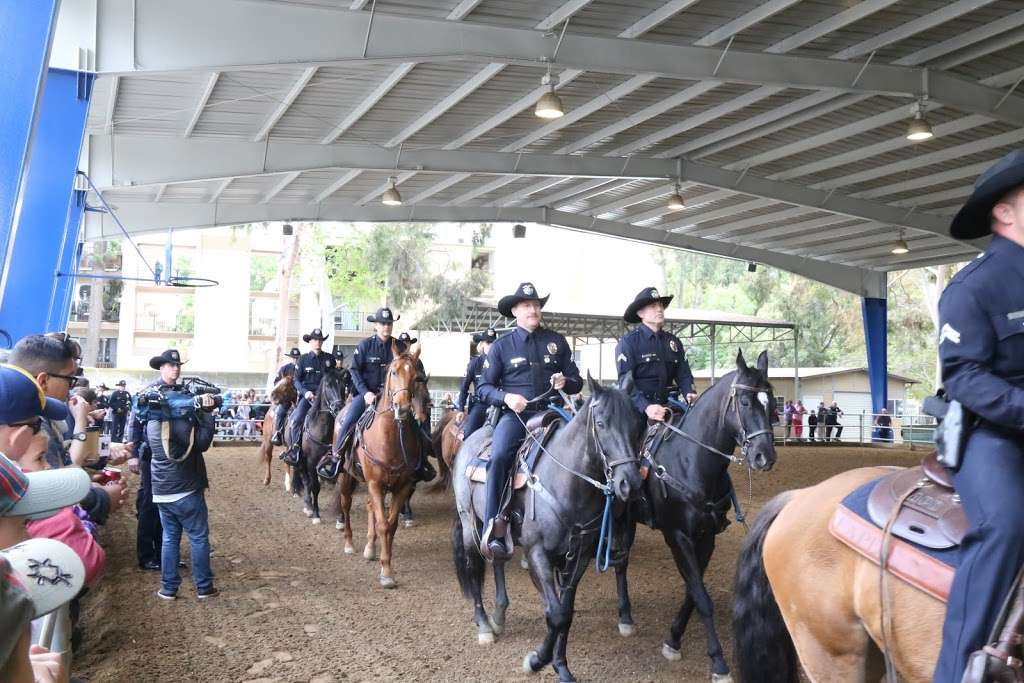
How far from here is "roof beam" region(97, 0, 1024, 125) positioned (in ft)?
30.2

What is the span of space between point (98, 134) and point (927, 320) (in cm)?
4374

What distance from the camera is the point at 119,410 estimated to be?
20641 millimetres

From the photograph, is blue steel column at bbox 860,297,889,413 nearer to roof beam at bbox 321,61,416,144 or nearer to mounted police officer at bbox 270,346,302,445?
roof beam at bbox 321,61,416,144

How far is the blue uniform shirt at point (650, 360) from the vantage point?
→ 7.64 meters

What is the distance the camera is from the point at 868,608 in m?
3.27

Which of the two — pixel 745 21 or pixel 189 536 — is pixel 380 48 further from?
pixel 189 536

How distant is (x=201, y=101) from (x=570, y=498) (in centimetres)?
1002

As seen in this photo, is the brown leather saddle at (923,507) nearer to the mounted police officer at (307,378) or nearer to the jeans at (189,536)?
the jeans at (189,536)

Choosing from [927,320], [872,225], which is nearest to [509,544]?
[872,225]

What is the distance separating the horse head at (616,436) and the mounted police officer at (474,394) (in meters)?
1.43

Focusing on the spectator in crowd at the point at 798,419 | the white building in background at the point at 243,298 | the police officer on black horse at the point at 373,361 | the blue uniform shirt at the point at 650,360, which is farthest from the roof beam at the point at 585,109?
the white building in background at the point at 243,298

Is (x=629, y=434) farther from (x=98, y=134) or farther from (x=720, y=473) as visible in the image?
(x=98, y=134)

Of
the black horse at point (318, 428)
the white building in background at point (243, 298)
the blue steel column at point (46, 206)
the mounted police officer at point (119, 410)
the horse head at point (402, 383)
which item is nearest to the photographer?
the blue steel column at point (46, 206)

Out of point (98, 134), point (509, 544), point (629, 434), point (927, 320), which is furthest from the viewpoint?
point (927, 320)
